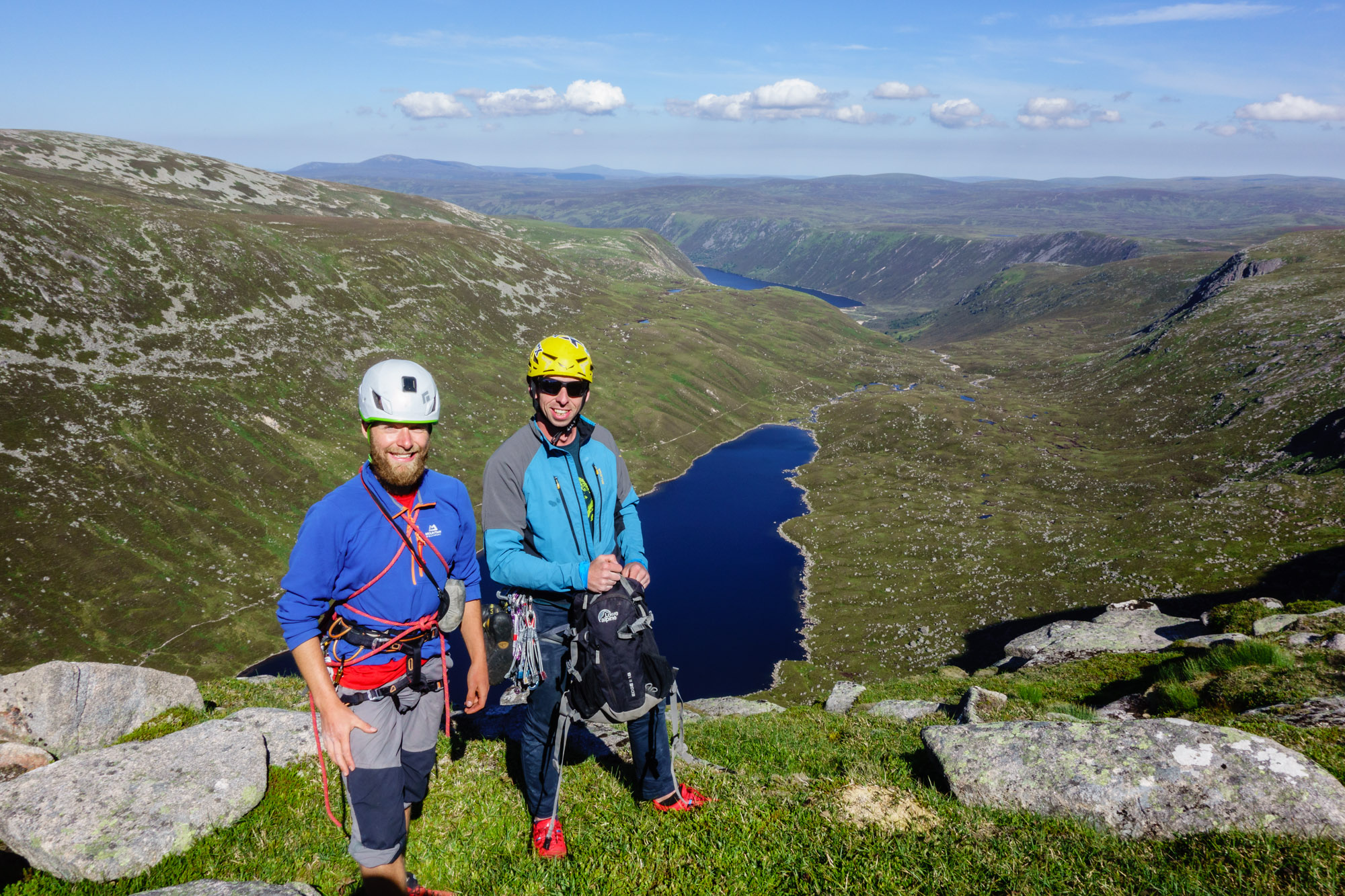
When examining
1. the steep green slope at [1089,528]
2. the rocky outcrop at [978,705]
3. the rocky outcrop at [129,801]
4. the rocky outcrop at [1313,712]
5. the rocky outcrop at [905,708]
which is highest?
the rocky outcrop at [1313,712]

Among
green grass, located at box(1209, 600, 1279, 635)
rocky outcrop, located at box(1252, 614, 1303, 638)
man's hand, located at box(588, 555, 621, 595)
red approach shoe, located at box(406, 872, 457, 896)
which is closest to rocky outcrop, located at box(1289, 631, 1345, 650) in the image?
rocky outcrop, located at box(1252, 614, 1303, 638)

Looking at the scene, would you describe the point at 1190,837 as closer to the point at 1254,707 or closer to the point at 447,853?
the point at 1254,707

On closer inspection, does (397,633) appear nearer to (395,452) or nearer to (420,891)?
(395,452)

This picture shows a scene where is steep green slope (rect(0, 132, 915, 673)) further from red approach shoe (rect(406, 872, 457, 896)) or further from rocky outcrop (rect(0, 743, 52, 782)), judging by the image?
red approach shoe (rect(406, 872, 457, 896))

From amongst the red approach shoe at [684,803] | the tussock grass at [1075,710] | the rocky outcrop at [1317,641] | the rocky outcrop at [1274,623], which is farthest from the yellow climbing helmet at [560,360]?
the rocky outcrop at [1274,623]

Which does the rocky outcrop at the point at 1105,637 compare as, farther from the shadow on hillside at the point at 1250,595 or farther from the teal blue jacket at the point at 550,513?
the shadow on hillside at the point at 1250,595

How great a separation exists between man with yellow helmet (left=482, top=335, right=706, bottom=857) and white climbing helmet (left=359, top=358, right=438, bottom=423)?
4.23 feet

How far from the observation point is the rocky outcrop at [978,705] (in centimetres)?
1730

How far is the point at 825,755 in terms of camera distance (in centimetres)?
1295

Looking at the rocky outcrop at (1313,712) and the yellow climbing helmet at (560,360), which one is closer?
the yellow climbing helmet at (560,360)

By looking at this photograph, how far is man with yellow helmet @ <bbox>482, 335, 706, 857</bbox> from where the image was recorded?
9.06 m

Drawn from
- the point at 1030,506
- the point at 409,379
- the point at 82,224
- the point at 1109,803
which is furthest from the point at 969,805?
the point at 82,224

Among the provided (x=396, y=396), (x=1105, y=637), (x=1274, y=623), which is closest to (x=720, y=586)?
(x=1105, y=637)

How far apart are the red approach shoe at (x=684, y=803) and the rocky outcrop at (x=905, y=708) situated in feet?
37.8
